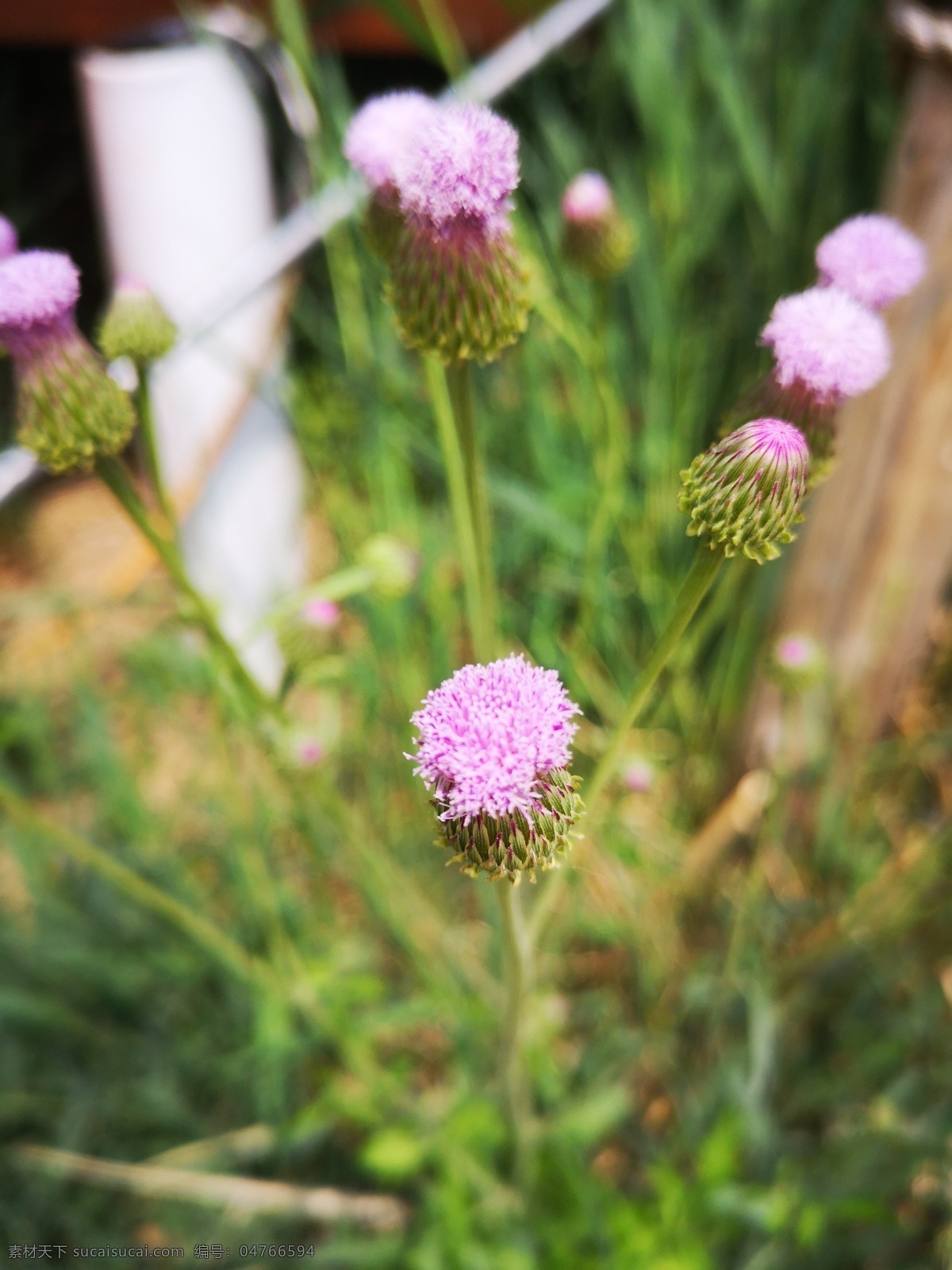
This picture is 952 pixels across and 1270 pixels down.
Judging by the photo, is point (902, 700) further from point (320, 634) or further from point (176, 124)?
point (176, 124)

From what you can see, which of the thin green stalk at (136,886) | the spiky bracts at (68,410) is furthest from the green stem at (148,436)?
the thin green stalk at (136,886)

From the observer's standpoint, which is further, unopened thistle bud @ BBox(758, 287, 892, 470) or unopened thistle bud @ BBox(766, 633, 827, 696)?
unopened thistle bud @ BBox(766, 633, 827, 696)

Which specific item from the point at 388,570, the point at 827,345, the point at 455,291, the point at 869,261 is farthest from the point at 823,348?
the point at 388,570

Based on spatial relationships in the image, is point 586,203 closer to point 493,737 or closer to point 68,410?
point 68,410

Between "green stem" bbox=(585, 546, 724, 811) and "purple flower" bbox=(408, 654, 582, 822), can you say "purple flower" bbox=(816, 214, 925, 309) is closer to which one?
"green stem" bbox=(585, 546, 724, 811)

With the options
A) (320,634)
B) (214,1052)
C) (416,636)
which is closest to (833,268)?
(320,634)

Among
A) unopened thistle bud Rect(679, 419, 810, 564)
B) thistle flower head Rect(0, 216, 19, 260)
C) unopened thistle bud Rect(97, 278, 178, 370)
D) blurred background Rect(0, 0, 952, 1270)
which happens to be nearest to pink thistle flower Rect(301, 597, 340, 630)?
blurred background Rect(0, 0, 952, 1270)
